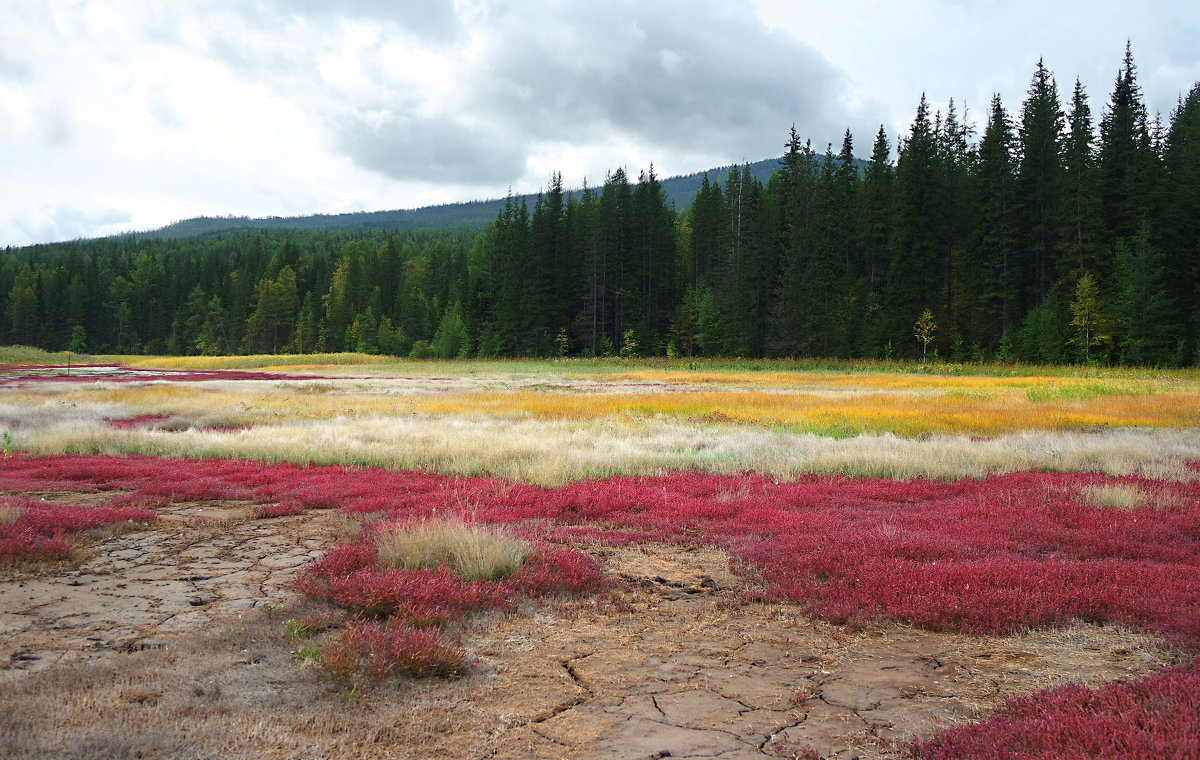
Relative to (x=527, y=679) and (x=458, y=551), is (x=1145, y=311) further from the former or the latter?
(x=527, y=679)

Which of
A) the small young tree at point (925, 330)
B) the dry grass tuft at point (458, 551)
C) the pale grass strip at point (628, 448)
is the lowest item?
the pale grass strip at point (628, 448)

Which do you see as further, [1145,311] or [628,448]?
[1145,311]

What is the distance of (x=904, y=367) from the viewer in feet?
183

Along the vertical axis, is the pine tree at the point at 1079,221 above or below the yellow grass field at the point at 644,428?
above

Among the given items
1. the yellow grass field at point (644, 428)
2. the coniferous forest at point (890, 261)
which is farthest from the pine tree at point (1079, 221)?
the yellow grass field at point (644, 428)

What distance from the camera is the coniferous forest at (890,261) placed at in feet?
174

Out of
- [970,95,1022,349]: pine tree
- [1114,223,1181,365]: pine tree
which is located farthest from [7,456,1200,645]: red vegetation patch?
[970,95,1022,349]: pine tree

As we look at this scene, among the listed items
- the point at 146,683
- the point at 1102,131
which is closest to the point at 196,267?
the point at 1102,131

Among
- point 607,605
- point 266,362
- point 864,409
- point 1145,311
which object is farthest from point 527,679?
point 266,362

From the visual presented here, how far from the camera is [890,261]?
68.2m

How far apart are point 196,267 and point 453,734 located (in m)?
177

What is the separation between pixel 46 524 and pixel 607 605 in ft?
24.3

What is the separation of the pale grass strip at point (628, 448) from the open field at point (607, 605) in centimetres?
18

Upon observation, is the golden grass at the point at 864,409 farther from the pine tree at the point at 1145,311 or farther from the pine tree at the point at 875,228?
the pine tree at the point at 875,228
